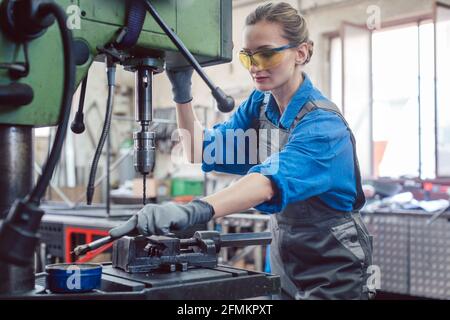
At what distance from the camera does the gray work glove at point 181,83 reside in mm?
1153

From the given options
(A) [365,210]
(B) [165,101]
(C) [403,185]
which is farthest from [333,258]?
(B) [165,101]

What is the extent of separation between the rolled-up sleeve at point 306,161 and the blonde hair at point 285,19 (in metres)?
0.20

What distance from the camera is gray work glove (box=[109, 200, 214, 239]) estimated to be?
0.78 metres

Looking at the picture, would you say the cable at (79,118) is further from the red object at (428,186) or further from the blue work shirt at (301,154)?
the red object at (428,186)

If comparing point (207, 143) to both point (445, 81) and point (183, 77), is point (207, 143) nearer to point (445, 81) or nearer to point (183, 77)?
point (183, 77)

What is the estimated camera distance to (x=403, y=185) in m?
4.04

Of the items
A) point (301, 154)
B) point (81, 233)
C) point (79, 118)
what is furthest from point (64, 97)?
point (81, 233)

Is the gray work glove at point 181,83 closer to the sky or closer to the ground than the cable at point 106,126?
closer to the sky

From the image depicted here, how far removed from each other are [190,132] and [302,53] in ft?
1.16

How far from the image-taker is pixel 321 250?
125cm

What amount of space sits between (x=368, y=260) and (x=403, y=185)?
2.93 m

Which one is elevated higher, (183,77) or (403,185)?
(183,77)

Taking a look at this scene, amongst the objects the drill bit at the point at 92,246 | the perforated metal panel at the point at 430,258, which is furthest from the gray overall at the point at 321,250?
the perforated metal panel at the point at 430,258

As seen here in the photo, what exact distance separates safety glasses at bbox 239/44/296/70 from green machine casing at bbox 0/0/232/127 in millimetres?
166
